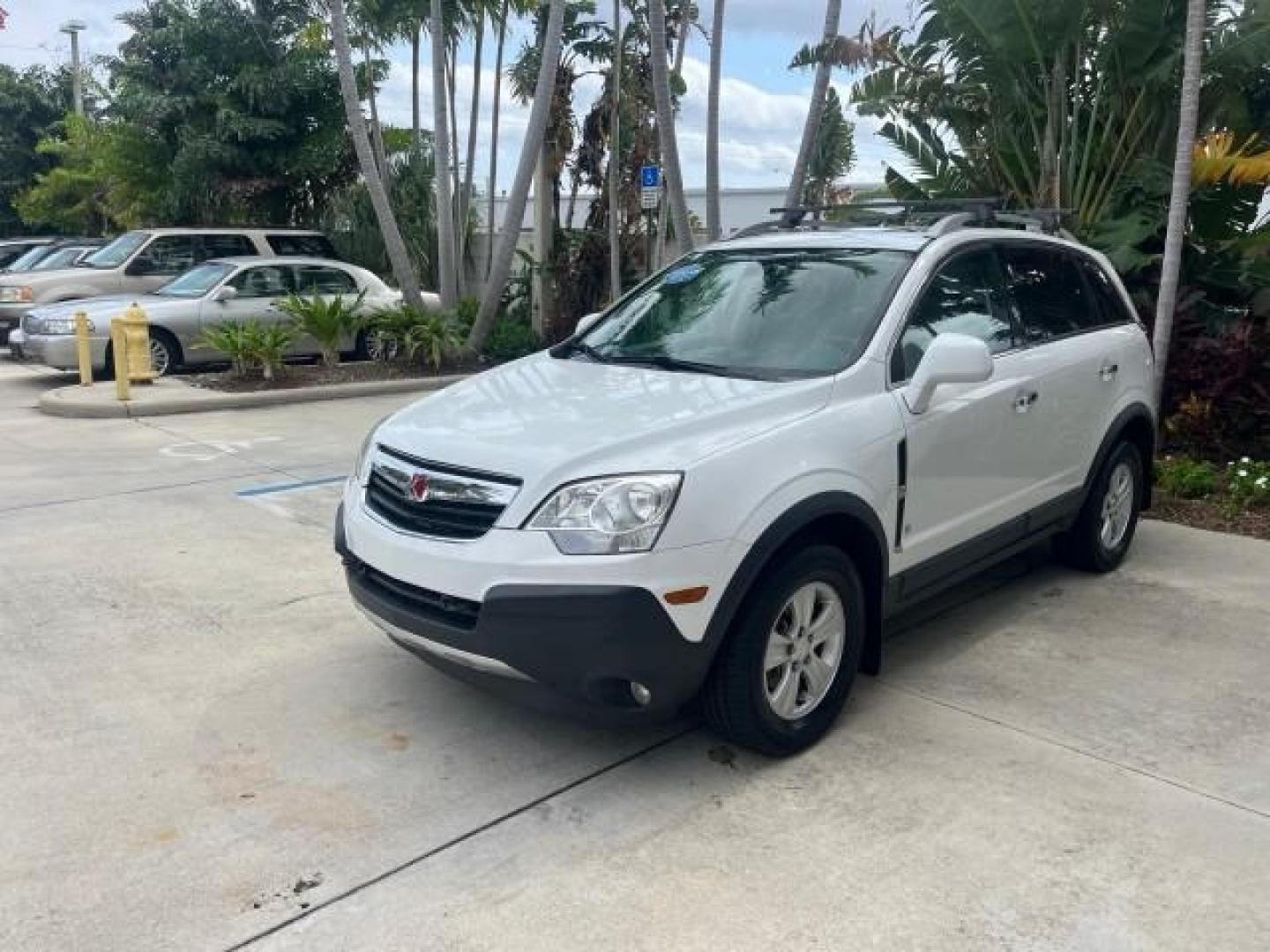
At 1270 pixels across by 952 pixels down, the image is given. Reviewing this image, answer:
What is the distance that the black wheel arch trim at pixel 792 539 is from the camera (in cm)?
346

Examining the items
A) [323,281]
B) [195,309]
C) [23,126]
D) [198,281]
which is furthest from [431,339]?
[23,126]

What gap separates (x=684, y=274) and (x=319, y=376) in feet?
27.1

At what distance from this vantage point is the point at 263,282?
43.9 ft

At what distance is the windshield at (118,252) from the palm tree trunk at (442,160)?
14.4 feet

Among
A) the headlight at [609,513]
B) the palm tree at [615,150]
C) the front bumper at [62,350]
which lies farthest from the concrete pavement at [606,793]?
the palm tree at [615,150]

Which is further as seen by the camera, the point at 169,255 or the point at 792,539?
the point at 169,255

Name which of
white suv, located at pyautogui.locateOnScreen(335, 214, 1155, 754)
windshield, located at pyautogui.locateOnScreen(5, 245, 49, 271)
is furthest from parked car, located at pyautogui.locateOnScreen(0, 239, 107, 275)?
white suv, located at pyautogui.locateOnScreen(335, 214, 1155, 754)

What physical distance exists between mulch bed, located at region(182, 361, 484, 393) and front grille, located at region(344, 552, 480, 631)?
8.33 m

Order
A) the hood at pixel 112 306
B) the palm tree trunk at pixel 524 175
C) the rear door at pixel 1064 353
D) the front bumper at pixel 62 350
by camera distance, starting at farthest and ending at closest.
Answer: the hood at pixel 112 306 → the front bumper at pixel 62 350 → the palm tree trunk at pixel 524 175 → the rear door at pixel 1064 353

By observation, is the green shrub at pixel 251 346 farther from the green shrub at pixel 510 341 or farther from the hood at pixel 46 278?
the hood at pixel 46 278

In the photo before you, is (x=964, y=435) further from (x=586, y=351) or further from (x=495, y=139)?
(x=495, y=139)

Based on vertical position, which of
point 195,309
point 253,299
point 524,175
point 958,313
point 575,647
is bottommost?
point 575,647

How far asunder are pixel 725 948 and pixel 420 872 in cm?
90

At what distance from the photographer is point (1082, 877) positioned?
3.15 m
